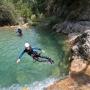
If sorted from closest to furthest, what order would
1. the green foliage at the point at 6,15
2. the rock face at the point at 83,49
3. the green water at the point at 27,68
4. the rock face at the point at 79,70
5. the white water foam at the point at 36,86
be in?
the rock face at the point at 79,70
the white water foam at the point at 36,86
the green water at the point at 27,68
the rock face at the point at 83,49
the green foliage at the point at 6,15

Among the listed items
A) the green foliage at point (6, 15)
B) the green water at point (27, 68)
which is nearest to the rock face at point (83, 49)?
the green water at point (27, 68)

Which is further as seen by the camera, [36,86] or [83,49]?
[83,49]

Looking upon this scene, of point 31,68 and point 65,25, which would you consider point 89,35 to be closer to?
point 31,68

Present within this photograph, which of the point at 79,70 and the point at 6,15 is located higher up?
the point at 79,70

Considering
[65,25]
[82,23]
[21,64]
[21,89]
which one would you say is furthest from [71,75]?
[65,25]

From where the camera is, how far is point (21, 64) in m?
22.0

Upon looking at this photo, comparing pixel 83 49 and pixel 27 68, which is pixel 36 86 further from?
pixel 83 49

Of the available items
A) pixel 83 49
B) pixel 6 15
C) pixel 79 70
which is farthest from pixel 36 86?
pixel 6 15

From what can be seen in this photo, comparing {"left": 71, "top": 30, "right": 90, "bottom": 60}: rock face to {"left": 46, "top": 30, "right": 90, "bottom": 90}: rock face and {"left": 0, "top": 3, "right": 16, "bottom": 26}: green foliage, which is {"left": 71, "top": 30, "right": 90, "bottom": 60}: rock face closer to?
{"left": 46, "top": 30, "right": 90, "bottom": 90}: rock face

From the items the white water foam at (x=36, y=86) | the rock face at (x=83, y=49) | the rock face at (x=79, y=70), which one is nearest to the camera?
the rock face at (x=79, y=70)

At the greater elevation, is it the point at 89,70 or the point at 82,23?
the point at 89,70

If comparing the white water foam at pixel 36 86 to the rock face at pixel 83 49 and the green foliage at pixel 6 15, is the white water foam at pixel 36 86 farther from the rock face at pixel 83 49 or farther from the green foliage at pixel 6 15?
the green foliage at pixel 6 15

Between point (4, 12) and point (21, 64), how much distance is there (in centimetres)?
3672

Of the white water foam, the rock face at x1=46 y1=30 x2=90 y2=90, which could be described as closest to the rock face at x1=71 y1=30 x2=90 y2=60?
the rock face at x1=46 y1=30 x2=90 y2=90
